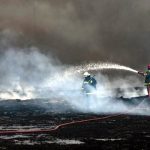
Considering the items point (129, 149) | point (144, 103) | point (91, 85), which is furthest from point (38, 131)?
point (144, 103)

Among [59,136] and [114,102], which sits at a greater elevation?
[114,102]

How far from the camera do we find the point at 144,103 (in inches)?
2576

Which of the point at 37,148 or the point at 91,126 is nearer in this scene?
the point at 37,148

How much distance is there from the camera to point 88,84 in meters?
61.4

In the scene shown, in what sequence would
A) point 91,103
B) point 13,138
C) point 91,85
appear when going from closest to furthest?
point 13,138, point 91,85, point 91,103

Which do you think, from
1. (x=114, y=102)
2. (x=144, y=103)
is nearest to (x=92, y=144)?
(x=144, y=103)

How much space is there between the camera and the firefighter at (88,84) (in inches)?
2404

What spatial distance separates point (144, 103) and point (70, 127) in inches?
1075

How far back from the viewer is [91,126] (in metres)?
41.0

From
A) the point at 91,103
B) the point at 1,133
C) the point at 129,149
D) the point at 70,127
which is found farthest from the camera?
the point at 91,103

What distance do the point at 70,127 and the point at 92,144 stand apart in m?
11.1

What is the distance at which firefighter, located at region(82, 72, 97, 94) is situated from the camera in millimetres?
61062

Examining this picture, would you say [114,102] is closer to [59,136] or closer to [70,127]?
[70,127]

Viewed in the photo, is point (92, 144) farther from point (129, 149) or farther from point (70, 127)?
point (70, 127)
